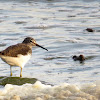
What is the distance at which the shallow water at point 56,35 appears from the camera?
9523mm

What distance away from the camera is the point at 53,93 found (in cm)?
586

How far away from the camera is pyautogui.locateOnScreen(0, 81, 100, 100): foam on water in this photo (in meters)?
5.71

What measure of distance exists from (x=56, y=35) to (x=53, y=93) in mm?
8213

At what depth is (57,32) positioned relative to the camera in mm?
14484

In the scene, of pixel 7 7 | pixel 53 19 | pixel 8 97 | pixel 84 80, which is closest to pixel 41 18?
pixel 53 19

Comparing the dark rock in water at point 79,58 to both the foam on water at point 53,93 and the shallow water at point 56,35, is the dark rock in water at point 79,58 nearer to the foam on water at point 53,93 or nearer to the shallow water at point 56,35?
the shallow water at point 56,35

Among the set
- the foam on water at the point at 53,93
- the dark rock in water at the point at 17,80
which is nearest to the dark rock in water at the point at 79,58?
the dark rock in water at the point at 17,80

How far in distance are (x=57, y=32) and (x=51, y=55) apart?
3247mm

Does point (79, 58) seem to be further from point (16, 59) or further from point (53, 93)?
point (53, 93)

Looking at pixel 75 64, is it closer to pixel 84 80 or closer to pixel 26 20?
pixel 84 80

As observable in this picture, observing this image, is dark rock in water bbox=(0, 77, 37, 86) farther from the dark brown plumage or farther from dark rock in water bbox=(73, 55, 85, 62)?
dark rock in water bbox=(73, 55, 85, 62)

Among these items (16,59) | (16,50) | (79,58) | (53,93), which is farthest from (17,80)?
(53,93)

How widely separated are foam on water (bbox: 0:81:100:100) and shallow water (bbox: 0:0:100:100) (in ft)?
8.28

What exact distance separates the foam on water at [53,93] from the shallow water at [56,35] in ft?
8.28
